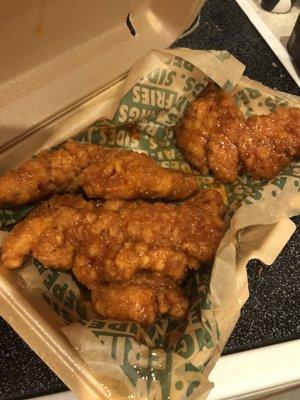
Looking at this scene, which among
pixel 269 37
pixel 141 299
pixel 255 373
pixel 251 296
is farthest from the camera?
pixel 269 37

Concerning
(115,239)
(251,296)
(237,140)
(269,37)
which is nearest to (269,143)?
(237,140)

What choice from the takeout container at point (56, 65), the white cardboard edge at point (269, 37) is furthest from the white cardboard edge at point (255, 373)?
the white cardboard edge at point (269, 37)

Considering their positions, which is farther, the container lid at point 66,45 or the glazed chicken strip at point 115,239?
the container lid at point 66,45

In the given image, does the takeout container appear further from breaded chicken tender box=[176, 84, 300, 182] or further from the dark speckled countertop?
breaded chicken tender box=[176, 84, 300, 182]

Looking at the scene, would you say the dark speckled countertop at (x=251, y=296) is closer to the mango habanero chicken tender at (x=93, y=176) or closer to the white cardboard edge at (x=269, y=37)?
the white cardboard edge at (x=269, y=37)

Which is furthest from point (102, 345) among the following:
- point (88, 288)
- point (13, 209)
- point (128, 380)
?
point (13, 209)

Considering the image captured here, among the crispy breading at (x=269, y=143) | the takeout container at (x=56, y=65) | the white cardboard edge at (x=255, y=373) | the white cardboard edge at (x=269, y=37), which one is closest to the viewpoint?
the takeout container at (x=56, y=65)

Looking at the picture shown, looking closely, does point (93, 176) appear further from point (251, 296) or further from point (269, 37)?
point (269, 37)
